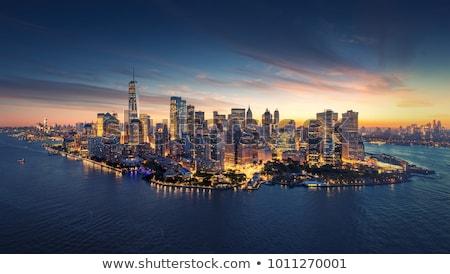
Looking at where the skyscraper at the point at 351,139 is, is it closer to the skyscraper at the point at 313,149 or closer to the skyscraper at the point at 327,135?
the skyscraper at the point at 327,135

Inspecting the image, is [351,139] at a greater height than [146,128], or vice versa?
[146,128]

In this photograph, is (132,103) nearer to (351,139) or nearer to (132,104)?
(132,104)

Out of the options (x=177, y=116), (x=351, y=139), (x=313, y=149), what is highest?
(x=177, y=116)

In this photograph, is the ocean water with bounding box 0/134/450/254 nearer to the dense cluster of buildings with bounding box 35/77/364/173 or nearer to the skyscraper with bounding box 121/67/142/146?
the dense cluster of buildings with bounding box 35/77/364/173

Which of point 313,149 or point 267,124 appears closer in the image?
point 313,149

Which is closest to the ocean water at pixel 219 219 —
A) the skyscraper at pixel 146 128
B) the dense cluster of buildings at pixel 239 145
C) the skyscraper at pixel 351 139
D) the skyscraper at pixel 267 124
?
the dense cluster of buildings at pixel 239 145

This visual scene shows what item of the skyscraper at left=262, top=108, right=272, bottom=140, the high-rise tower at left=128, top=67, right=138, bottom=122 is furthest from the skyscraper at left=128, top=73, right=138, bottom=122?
the skyscraper at left=262, top=108, right=272, bottom=140

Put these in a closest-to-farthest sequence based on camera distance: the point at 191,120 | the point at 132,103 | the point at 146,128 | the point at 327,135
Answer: the point at 327,135, the point at 191,120, the point at 146,128, the point at 132,103

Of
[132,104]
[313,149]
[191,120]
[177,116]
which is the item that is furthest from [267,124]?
[132,104]
